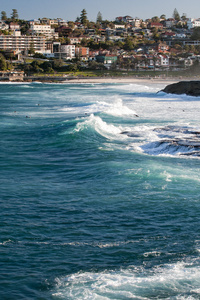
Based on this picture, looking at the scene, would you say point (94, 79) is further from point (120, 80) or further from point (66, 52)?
point (66, 52)

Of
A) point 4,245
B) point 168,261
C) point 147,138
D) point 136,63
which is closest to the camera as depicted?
point 168,261

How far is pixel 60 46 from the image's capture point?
18538 cm

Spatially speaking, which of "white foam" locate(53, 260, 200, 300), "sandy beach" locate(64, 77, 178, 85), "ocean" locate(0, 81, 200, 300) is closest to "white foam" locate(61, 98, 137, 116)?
"ocean" locate(0, 81, 200, 300)

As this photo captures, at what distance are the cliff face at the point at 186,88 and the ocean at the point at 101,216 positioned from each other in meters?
41.1

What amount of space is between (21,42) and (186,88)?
12521 cm

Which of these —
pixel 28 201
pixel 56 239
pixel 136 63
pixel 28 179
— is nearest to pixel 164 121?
pixel 28 179

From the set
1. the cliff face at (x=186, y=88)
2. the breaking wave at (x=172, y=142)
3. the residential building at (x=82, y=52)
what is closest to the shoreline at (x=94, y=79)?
the cliff face at (x=186, y=88)

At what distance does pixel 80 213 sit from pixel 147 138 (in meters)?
16.4

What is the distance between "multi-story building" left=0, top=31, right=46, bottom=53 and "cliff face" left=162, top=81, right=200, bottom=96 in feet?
379

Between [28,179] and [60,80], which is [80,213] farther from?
[60,80]

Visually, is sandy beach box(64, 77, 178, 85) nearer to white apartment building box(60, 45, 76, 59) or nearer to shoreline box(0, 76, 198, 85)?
shoreline box(0, 76, 198, 85)

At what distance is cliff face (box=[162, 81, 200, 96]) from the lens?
74.7m

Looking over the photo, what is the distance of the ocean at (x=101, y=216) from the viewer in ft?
41.9

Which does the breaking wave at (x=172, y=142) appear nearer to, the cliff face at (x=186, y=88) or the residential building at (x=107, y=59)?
the cliff face at (x=186, y=88)
